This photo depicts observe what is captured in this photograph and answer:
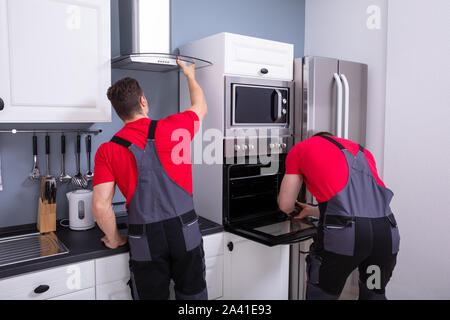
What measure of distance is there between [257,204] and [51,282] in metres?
1.27

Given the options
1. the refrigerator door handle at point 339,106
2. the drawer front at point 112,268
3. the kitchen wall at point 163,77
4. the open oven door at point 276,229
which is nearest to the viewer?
the drawer front at point 112,268

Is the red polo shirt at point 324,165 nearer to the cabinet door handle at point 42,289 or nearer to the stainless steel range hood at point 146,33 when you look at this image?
the stainless steel range hood at point 146,33

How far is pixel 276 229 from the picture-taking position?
2189 millimetres

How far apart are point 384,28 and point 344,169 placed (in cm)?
150

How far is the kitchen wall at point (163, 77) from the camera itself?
211 cm

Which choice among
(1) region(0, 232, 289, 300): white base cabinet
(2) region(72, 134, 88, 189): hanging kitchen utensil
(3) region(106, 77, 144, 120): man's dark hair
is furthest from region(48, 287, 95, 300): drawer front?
(3) region(106, 77, 144, 120): man's dark hair

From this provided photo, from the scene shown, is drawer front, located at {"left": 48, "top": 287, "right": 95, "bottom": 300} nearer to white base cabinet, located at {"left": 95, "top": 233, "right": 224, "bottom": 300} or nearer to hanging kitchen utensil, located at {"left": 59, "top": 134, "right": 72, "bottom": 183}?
white base cabinet, located at {"left": 95, "top": 233, "right": 224, "bottom": 300}

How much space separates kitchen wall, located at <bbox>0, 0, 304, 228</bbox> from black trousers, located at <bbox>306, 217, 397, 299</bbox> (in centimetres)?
128

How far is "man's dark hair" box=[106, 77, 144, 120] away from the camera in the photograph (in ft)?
5.74

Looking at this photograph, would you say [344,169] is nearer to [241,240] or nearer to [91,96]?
[241,240]

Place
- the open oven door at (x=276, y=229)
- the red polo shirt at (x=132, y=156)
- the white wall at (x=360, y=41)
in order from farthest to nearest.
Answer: the white wall at (x=360, y=41) → the open oven door at (x=276, y=229) → the red polo shirt at (x=132, y=156)

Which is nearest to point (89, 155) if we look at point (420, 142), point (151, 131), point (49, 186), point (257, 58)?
point (49, 186)

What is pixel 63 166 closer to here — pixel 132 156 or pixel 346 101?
pixel 132 156

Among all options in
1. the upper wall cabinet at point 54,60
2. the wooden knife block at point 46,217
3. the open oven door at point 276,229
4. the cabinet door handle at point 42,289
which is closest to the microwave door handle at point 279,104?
the open oven door at point 276,229
